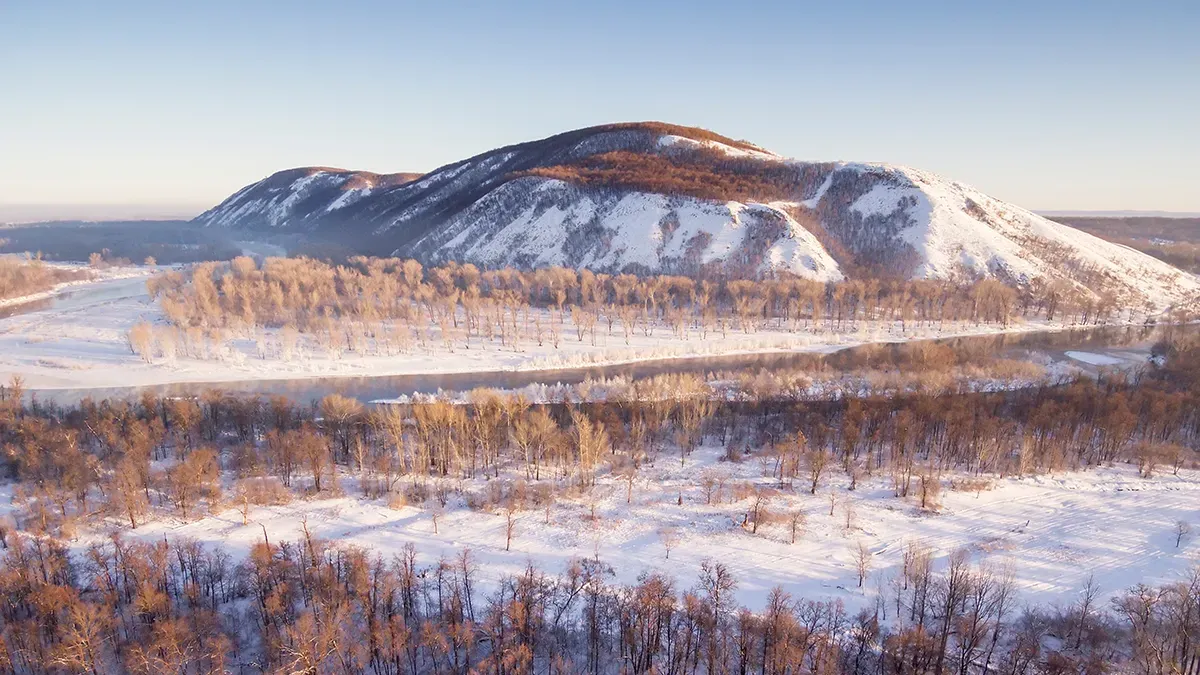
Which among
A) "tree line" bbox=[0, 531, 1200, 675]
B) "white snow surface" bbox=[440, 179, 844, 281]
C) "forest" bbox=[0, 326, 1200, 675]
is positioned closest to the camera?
"tree line" bbox=[0, 531, 1200, 675]

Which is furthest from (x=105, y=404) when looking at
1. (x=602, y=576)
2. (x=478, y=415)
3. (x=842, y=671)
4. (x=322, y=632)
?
(x=842, y=671)

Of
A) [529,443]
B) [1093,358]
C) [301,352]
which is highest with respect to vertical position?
[1093,358]

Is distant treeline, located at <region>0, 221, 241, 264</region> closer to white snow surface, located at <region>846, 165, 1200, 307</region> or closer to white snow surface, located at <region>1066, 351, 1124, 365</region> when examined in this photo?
white snow surface, located at <region>846, 165, 1200, 307</region>

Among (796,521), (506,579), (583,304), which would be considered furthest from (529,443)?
(583,304)

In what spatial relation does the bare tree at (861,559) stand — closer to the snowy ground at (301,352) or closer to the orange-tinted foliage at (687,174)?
the snowy ground at (301,352)

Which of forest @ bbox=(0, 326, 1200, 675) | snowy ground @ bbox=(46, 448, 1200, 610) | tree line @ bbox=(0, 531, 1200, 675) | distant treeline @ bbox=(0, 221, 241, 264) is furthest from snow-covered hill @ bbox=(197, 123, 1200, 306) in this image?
tree line @ bbox=(0, 531, 1200, 675)

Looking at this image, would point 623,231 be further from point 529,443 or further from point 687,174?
point 529,443
